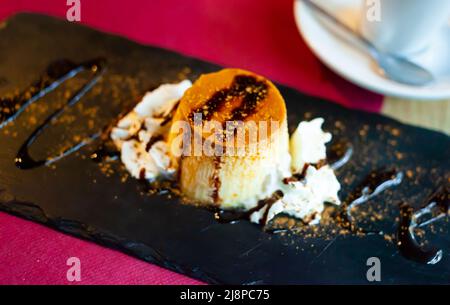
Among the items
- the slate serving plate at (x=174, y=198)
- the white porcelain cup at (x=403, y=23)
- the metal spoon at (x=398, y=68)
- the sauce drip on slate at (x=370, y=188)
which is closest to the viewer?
the slate serving plate at (x=174, y=198)

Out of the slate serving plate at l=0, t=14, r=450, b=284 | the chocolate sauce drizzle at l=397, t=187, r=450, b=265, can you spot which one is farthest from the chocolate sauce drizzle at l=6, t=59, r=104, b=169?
the chocolate sauce drizzle at l=397, t=187, r=450, b=265

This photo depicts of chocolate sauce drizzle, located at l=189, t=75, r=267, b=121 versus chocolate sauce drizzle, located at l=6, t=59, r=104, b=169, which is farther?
chocolate sauce drizzle, located at l=6, t=59, r=104, b=169

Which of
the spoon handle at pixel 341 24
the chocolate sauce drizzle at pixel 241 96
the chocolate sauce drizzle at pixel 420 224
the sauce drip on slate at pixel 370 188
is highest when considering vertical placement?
the spoon handle at pixel 341 24

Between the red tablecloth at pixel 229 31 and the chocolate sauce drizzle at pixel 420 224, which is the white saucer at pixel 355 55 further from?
the chocolate sauce drizzle at pixel 420 224

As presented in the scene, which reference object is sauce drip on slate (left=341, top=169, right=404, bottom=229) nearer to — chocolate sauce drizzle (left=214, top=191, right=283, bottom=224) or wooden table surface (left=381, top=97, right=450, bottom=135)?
chocolate sauce drizzle (left=214, top=191, right=283, bottom=224)

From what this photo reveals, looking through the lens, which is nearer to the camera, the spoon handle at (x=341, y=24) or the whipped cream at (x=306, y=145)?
the whipped cream at (x=306, y=145)

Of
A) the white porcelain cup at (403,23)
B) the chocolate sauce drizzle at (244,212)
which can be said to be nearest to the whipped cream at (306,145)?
the chocolate sauce drizzle at (244,212)

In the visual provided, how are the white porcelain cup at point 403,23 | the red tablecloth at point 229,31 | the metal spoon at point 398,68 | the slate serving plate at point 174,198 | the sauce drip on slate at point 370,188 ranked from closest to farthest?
the slate serving plate at point 174,198 → the sauce drip on slate at point 370,188 → the white porcelain cup at point 403,23 → the metal spoon at point 398,68 → the red tablecloth at point 229,31
